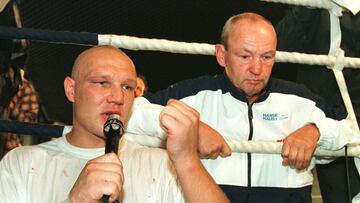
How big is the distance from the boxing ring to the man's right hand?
38 cm

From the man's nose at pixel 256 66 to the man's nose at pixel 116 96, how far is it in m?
0.37

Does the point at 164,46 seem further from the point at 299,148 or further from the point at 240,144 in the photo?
the point at 299,148

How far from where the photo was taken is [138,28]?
293 centimetres

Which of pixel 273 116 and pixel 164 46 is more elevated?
pixel 164 46

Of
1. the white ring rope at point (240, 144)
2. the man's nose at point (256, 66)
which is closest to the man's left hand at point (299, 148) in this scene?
the white ring rope at point (240, 144)

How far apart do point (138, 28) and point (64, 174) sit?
2.03 m

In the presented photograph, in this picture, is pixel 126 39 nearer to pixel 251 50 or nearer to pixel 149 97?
pixel 149 97

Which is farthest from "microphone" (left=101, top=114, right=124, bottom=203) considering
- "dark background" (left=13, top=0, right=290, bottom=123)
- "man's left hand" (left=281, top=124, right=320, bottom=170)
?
"dark background" (left=13, top=0, right=290, bottom=123)

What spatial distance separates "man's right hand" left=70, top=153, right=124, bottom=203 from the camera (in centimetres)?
70

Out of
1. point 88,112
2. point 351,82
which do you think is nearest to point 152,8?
point 351,82

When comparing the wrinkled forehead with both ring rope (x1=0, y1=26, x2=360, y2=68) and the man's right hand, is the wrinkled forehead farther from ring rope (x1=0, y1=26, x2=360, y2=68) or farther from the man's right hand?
the man's right hand

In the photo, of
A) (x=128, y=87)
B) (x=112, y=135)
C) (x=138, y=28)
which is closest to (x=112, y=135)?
(x=112, y=135)

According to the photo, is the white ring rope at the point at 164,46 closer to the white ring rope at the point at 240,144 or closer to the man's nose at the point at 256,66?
the man's nose at the point at 256,66

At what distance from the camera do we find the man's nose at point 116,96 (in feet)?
3.21
